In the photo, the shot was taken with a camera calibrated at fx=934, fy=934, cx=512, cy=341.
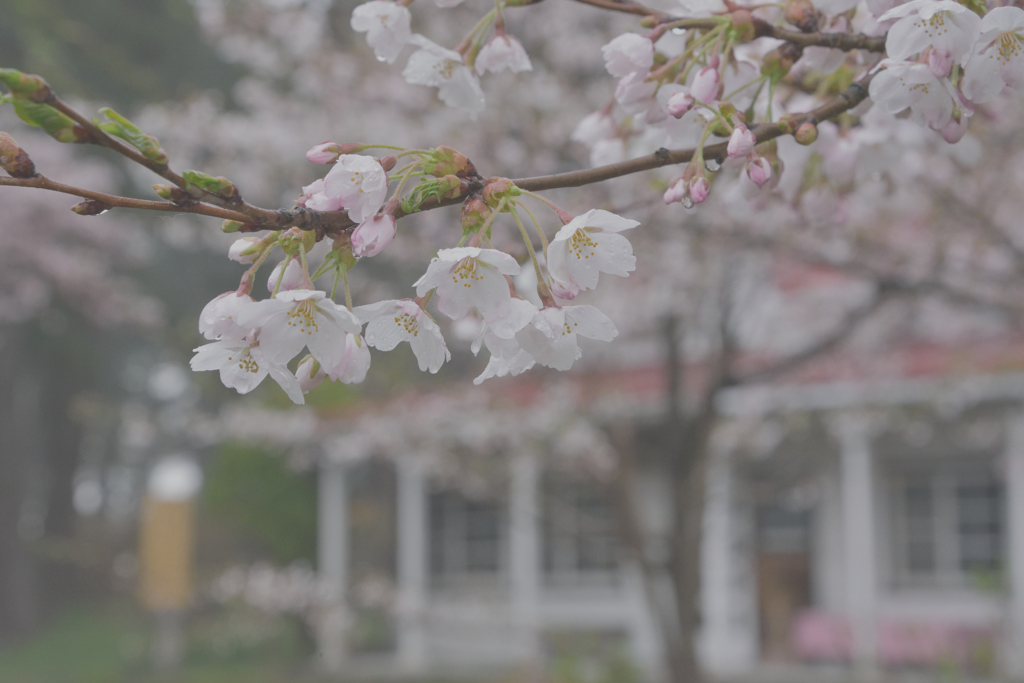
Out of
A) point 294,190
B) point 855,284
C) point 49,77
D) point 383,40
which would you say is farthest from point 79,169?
point 383,40

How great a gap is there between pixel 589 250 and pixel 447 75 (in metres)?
0.50

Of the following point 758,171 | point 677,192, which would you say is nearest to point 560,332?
point 677,192

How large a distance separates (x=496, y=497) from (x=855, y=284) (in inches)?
127

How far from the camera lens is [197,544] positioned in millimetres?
17531

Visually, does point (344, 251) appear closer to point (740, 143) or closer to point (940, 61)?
point (740, 143)

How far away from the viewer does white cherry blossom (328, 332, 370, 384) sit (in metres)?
1.01

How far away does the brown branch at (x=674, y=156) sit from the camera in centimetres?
102

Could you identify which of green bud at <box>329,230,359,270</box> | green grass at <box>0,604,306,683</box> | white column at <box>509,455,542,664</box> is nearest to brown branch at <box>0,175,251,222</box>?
green bud at <box>329,230,359,270</box>

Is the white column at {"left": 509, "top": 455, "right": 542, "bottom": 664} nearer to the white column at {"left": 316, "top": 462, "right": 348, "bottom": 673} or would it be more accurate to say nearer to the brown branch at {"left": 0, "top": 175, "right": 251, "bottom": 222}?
the white column at {"left": 316, "top": 462, "right": 348, "bottom": 673}

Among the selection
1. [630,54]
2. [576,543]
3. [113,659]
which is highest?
[630,54]

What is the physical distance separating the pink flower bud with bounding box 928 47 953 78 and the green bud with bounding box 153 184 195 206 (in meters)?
0.89

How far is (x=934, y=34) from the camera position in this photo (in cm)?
113

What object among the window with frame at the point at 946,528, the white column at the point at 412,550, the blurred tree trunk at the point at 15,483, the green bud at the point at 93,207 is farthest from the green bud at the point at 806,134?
the blurred tree trunk at the point at 15,483

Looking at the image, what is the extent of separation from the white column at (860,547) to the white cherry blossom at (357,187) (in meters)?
7.91
